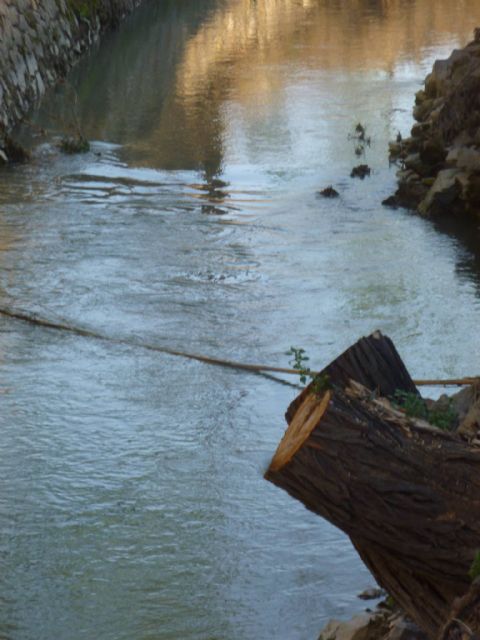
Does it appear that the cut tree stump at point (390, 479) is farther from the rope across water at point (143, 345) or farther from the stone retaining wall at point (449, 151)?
the stone retaining wall at point (449, 151)

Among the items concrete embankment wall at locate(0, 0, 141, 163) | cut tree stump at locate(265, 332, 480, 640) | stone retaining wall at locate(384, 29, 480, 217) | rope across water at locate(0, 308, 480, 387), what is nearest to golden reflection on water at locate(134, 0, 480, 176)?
concrete embankment wall at locate(0, 0, 141, 163)

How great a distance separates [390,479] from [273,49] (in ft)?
67.2

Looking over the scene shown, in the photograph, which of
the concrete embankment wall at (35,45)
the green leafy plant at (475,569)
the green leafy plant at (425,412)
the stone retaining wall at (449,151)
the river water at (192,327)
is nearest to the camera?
the green leafy plant at (475,569)

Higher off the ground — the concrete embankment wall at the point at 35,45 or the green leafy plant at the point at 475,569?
the green leafy plant at the point at 475,569

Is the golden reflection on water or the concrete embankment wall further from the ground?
the concrete embankment wall

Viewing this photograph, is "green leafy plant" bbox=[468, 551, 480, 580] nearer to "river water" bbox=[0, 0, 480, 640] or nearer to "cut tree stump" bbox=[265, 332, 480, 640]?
"cut tree stump" bbox=[265, 332, 480, 640]

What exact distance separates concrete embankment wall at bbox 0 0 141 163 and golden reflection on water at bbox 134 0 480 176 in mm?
1928

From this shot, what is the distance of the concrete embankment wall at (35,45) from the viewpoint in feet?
57.6

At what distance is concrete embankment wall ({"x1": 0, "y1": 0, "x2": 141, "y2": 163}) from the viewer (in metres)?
17.5

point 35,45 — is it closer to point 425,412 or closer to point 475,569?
point 425,412

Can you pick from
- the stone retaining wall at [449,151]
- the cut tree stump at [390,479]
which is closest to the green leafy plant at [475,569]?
the cut tree stump at [390,479]

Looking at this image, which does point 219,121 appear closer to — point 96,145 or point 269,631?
point 96,145

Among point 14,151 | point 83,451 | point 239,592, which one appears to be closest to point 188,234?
point 14,151

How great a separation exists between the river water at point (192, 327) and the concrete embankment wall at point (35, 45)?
1.65 feet
